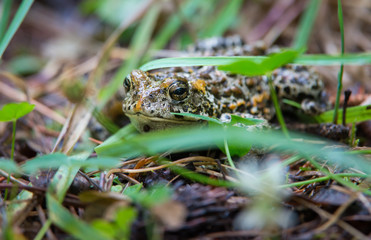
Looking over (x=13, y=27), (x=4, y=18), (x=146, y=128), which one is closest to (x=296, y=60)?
(x=146, y=128)

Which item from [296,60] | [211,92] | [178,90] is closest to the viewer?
[296,60]

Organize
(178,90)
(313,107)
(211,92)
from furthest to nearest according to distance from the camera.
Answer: (313,107) → (211,92) → (178,90)

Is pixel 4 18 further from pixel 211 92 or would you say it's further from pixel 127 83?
pixel 211 92

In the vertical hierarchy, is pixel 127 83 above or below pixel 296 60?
below

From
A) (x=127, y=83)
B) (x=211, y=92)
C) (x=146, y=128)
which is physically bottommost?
(x=146, y=128)

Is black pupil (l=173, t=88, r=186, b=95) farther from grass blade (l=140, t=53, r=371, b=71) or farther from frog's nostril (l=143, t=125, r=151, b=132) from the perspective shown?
frog's nostril (l=143, t=125, r=151, b=132)

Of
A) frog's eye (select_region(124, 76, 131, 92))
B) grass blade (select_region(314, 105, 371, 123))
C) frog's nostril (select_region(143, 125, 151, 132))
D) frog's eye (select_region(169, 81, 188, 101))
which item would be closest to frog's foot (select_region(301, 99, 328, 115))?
grass blade (select_region(314, 105, 371, 123))

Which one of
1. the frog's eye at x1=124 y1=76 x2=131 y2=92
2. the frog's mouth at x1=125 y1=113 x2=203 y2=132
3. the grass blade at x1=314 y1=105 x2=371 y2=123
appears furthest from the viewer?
the frog's eye at x1=124 y1=76 x2=131 y2=92

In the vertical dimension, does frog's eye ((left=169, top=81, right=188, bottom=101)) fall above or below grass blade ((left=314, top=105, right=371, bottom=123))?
above
